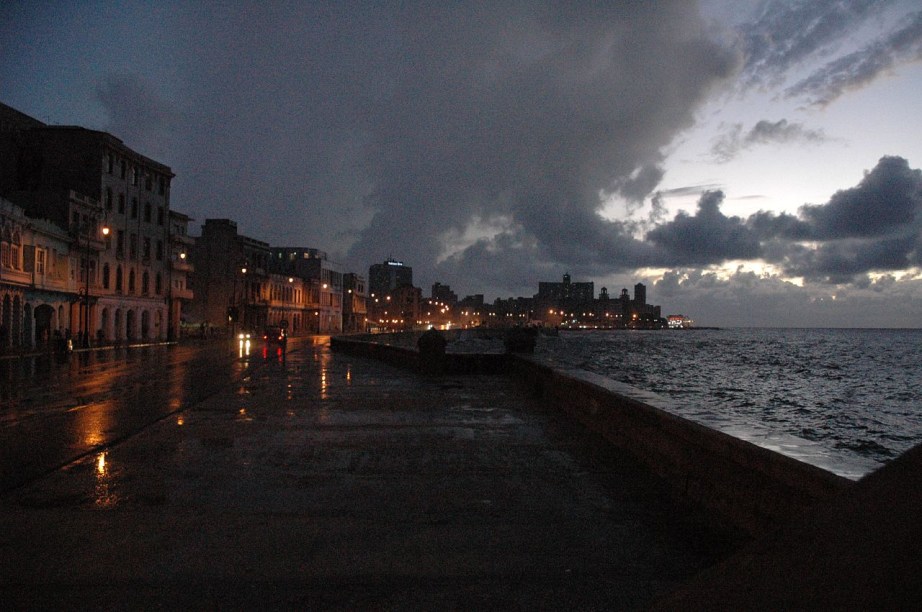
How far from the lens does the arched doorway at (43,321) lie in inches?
1761

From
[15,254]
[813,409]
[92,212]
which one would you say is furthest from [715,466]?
[92,212]

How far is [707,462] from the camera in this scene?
588cm

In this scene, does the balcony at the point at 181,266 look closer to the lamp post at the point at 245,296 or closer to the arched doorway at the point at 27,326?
the lamp post at the point at 245,296

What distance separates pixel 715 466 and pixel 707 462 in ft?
0.58

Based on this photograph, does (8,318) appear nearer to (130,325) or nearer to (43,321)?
(43,321)

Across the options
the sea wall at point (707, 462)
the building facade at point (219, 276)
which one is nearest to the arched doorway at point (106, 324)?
the building facade at point (219, 276)

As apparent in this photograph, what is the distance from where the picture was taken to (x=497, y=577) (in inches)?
168

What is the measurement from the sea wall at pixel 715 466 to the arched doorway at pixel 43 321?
149 feet

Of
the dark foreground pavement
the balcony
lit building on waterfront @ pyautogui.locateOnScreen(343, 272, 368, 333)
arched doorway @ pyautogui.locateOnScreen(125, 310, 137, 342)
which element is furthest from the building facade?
the dark foreground pavement

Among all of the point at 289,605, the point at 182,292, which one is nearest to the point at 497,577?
the point at 289,605

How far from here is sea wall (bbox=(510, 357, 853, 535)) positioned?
4.39 metres

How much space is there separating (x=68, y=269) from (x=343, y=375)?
3457 cm

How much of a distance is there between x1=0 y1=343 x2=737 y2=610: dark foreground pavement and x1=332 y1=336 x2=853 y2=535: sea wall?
0.72 feet

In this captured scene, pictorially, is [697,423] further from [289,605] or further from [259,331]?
[259,331]
